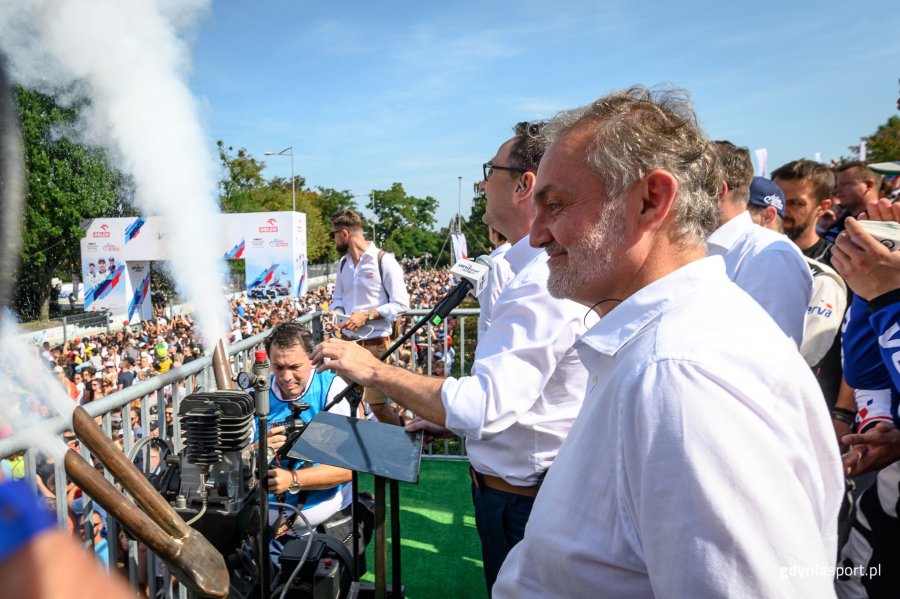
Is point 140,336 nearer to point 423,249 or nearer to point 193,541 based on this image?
point 193,541

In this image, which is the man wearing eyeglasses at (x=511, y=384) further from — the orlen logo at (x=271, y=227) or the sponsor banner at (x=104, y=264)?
the sponsor banner at (x=104, y=264)

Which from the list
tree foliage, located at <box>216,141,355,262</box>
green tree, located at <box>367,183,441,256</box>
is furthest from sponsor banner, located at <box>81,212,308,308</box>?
green tree, located at <box>367,183,441,256</box>

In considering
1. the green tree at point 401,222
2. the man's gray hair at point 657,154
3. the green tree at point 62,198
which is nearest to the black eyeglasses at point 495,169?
the man's gray hair at point 657,154

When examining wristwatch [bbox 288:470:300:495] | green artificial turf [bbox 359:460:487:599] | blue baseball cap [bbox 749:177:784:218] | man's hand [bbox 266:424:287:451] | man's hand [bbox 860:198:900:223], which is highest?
blue baseball cap [bbox 749:177:784:218]

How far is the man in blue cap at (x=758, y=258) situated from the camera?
283 centimetres

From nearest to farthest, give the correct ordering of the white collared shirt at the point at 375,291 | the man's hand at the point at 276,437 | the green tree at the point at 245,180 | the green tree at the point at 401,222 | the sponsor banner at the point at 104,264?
the man's hand at the point at 276,437 < the white collared shirt at the point at 375,291 < the sponsor banner at the point at 104,264 < the green tree at the point at 245,180 < the green tree at the point at 401,222

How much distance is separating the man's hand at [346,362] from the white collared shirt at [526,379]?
13.1 inches

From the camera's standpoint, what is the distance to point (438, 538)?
442 cm

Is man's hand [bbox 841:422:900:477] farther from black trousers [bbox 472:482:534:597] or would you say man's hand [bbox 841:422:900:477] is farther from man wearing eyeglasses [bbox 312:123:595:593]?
black trousers [bbox 472:482:534:597]

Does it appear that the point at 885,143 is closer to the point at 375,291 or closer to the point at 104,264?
the point at 375,291

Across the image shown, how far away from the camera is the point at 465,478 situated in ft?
17.9

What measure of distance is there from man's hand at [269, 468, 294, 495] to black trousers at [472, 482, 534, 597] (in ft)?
3.73

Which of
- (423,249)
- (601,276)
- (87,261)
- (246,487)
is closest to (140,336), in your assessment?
(87,261)

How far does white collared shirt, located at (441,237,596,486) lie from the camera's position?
202cm
